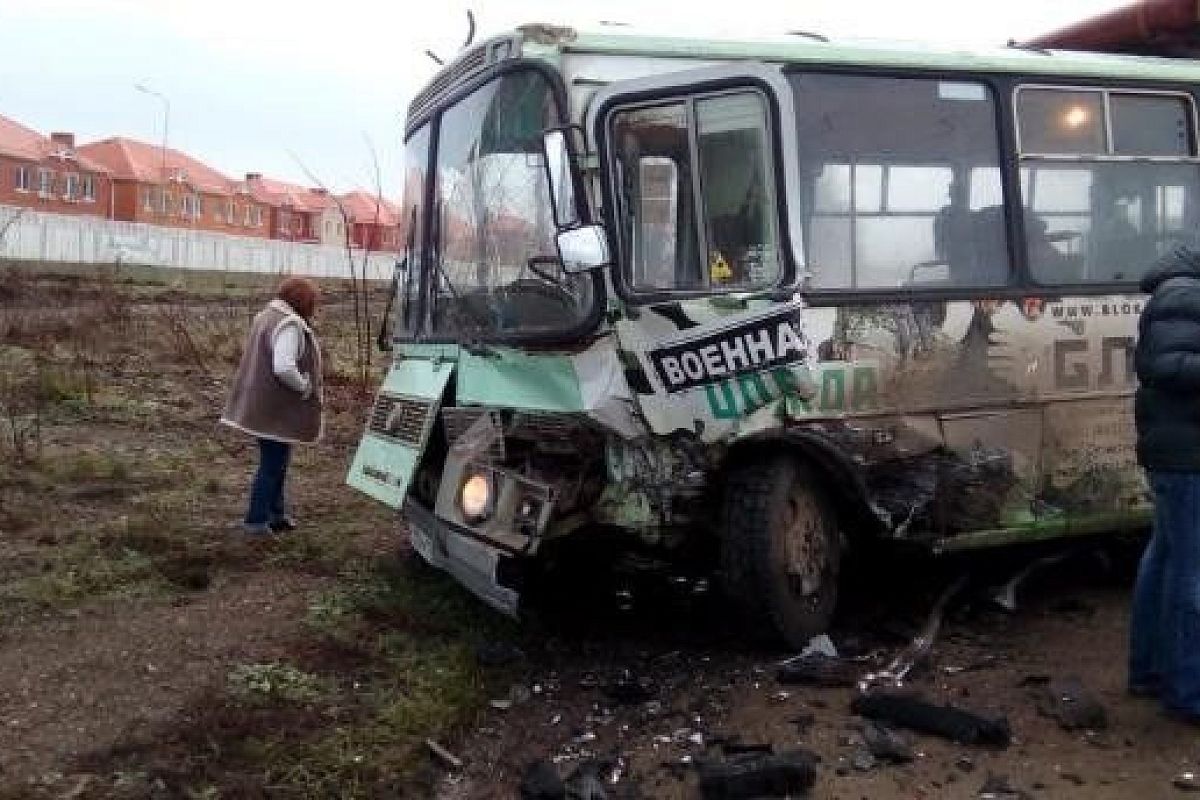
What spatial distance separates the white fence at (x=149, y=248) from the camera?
1449 inches

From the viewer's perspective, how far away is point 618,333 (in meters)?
5.05

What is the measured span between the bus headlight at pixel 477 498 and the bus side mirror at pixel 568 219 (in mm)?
1025

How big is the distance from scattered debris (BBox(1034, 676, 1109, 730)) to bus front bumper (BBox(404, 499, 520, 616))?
217 cm

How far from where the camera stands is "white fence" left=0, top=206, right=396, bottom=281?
3681 centimetres

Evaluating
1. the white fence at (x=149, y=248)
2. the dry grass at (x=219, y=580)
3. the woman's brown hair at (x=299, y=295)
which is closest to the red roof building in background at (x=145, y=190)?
the white fence at (x=149, y=248)

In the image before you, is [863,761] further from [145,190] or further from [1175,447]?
[145,190]

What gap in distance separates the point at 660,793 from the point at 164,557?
10.9 ft

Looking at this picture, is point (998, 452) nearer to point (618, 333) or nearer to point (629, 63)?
point (618, 333)

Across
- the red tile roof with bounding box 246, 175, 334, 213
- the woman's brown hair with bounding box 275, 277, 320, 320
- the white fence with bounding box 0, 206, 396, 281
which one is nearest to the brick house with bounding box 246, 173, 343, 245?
the red tile roof with bounding box 246, 175, 334, 213

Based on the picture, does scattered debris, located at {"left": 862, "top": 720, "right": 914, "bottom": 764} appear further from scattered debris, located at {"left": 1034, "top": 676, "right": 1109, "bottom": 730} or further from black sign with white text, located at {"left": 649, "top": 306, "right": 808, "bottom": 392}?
black sign with white text, located at {"left": 649, "top": 306, "right": 808, "bottom": 392}

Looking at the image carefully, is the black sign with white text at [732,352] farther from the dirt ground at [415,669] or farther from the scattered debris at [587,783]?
the scattered debris at [587,783]

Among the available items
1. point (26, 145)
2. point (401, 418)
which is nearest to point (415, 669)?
point (401, 418)

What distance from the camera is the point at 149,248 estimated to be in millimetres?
44562

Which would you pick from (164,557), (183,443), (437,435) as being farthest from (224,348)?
(437,435)
